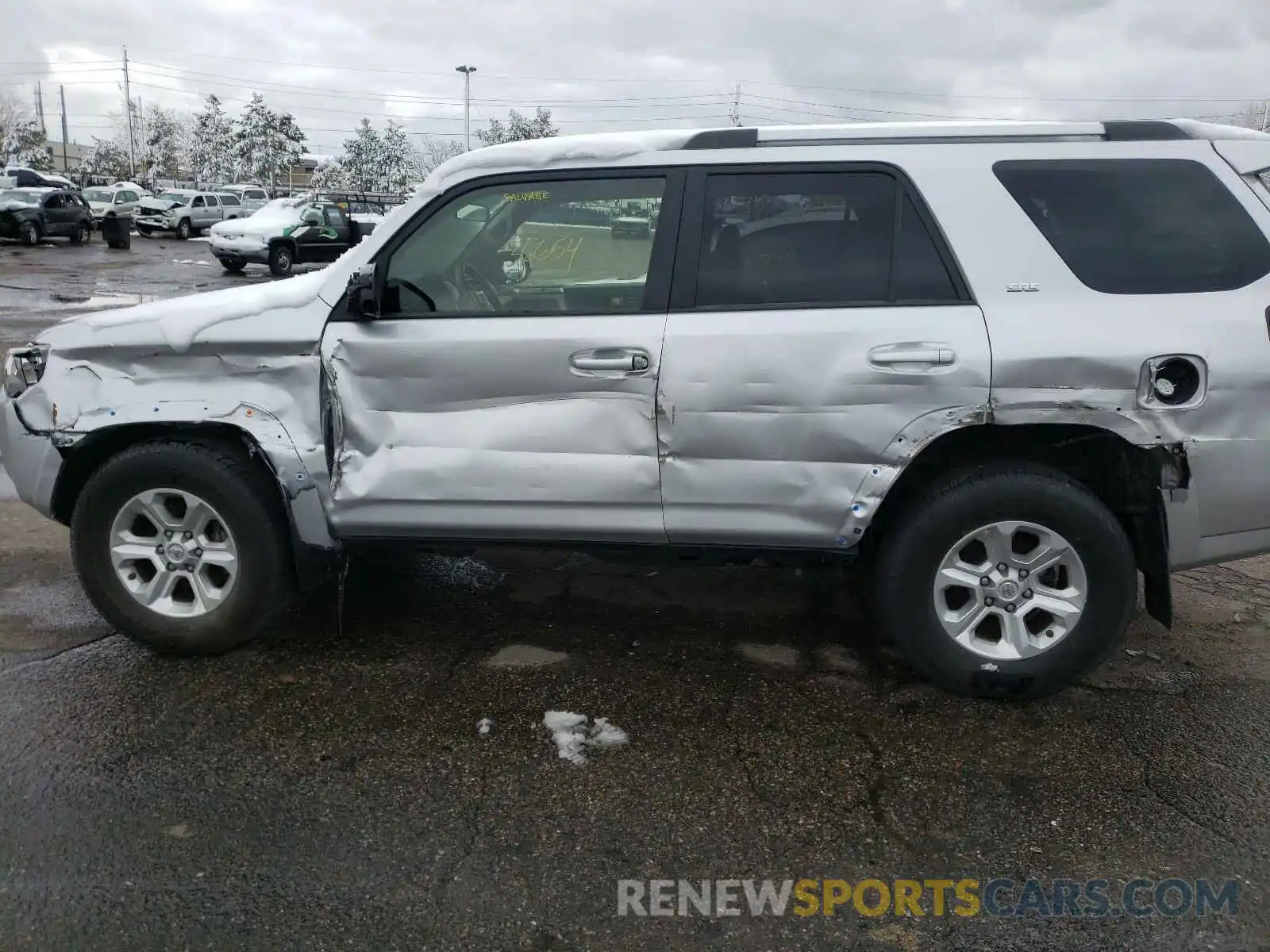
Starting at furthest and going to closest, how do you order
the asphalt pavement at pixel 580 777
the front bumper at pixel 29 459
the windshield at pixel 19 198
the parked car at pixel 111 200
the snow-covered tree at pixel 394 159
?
1. the snow-covered tree at pixel 394 159
2. the parked car at pixel 111 200
3. the windshield at pixel 19 198
4. the front bumper at pixel 29 459
5. the asphalt pavement at pixel 580 777

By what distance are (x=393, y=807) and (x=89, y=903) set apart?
777 mm

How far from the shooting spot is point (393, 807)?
2.92m

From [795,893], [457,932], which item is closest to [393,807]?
[457,932]

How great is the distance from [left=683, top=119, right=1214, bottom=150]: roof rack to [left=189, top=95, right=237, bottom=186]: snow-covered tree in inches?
3304

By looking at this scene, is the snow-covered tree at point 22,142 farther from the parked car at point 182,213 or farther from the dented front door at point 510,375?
the dented front door at point 510,375

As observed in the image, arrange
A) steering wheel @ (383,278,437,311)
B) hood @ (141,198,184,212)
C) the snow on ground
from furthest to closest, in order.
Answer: hood @ (141,198,184,212) → steering wheel @ (383,278,437,311) → the snow on ground

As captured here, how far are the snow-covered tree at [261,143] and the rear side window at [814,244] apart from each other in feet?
268

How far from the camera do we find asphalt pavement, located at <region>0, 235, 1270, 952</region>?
8.10ft

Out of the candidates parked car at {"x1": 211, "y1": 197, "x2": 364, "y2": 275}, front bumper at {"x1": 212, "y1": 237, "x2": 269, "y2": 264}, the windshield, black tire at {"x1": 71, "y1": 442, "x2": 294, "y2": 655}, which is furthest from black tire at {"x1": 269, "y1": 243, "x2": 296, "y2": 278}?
black tire at {"x1": 71, "y1": 442, "x2": 294, "y2": 655}

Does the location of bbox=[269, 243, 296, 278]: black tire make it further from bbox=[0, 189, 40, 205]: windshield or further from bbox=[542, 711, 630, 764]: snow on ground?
bbox=[542, 711, 630, 764]: snow on ground

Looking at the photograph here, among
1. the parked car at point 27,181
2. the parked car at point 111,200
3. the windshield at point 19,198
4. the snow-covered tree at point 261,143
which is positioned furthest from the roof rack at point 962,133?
the snow-covered tree at point 261,143

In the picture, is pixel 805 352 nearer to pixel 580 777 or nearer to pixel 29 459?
pixel 580 777

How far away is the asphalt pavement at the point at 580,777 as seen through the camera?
A: 2.47m

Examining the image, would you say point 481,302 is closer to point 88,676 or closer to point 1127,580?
point 88,676
